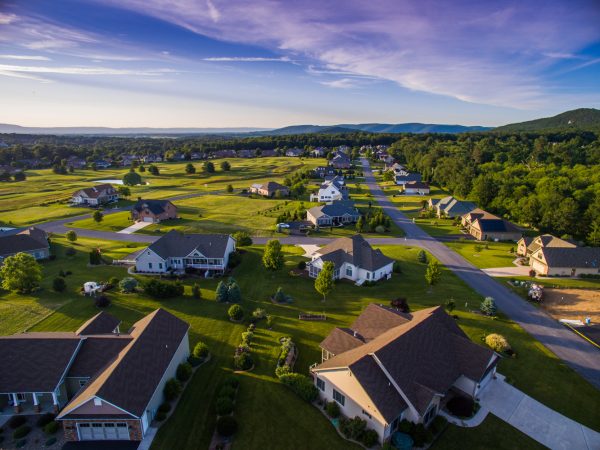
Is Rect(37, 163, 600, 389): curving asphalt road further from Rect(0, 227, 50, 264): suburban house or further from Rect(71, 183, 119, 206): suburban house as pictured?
Rect(0, 227, 50, 264): suburban house

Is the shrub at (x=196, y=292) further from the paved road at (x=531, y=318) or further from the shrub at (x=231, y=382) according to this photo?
the paved road at (x=531, y=318)

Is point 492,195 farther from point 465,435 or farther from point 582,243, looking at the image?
point 465,435

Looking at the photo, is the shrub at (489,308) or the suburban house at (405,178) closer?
the shrub at (489,308)

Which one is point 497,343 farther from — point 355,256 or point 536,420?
point 355,256

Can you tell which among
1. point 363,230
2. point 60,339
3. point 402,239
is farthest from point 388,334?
point 363,230

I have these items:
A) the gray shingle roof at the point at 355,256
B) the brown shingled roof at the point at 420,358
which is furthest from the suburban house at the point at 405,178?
the brown shingled roof at the point at 420,358

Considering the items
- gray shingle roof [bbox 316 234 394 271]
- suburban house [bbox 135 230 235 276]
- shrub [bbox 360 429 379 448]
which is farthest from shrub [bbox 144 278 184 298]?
shrub [bbox 360 429 379 448]
